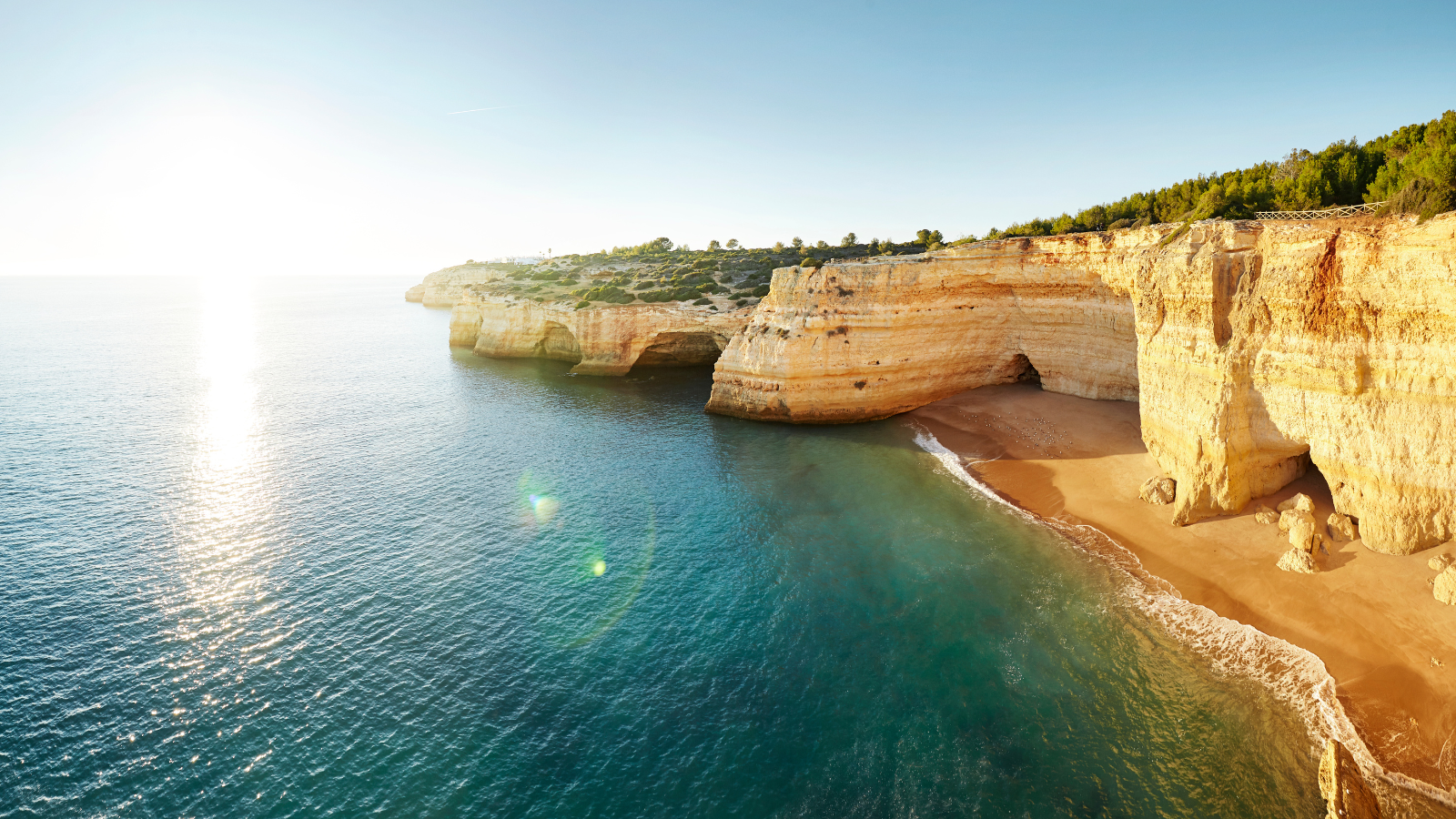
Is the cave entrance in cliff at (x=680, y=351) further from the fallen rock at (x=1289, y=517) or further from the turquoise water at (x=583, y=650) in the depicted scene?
the fallen rock at (x=1289, y=517)

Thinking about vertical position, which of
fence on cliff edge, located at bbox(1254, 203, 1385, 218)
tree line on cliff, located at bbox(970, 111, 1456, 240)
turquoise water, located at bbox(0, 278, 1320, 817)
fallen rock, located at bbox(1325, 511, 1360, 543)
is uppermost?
tree line on cliff, located at bbox(970, 111, 1456, 240)

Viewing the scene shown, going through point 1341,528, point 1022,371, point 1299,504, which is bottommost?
point 1341,528

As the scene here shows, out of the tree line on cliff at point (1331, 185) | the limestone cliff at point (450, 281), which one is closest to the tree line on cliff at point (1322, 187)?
the tree line on cliff at point (1331, 185)

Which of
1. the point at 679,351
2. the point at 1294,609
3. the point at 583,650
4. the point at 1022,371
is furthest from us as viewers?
the point at 679,351

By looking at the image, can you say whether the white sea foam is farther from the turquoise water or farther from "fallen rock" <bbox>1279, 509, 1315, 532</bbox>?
"fallen rock" <bbox>1279, 509, 1315, 532</bbox>

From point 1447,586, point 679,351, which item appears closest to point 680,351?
point 679,351

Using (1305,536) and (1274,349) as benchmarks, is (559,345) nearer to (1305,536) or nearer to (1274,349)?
(1274,349)

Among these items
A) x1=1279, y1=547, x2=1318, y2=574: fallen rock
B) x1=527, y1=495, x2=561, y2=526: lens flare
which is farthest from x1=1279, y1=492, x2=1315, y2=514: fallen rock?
x1=527, y1=495, x2=561, y2=526: lens flare
